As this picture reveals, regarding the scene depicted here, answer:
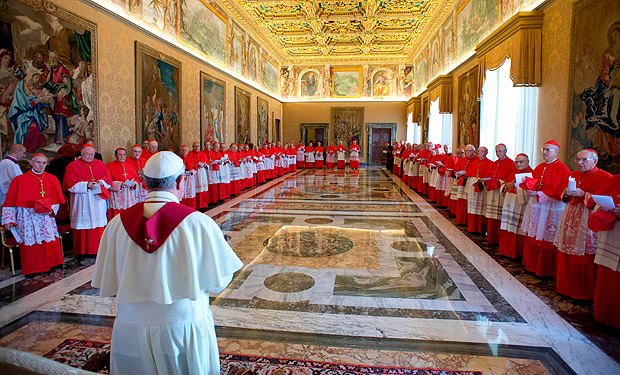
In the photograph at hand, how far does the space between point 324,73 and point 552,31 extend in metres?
19.8

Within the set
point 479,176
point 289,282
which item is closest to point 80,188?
point 289,282

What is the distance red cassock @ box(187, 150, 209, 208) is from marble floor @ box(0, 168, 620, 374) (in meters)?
3.48

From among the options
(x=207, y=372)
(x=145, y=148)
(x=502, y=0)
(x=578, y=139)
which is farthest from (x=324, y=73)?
(x=207, y=372)

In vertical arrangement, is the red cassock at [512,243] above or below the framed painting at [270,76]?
below

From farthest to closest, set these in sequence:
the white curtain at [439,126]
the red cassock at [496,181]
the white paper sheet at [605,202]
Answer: the white curtain at [439,126], the red cassock at [496,181], the white paper sheet at [605,202]

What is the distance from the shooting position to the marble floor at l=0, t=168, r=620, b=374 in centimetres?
314

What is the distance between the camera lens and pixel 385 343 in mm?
3287

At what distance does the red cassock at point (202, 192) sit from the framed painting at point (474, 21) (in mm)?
8603

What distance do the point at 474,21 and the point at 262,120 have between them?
1181 centimetres

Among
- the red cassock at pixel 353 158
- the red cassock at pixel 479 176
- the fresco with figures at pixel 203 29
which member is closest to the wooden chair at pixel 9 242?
the fresco with figures at pixel 203 29

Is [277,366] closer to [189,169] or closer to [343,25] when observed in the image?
[189,169]

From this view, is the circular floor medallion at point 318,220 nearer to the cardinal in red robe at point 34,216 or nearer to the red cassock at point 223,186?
the red cassock at point 223,186

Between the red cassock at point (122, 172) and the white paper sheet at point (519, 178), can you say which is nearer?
the white paper sheet at point (519, 178)

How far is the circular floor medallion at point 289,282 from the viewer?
178 inches
